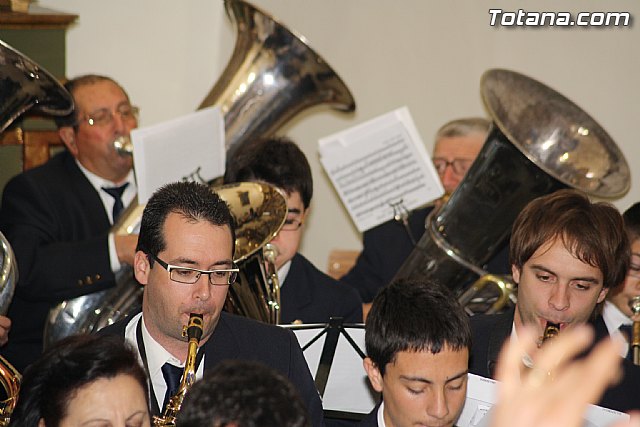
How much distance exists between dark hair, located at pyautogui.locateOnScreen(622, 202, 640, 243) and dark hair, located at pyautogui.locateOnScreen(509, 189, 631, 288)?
0.56 metres

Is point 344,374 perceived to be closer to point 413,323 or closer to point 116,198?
point 413,323

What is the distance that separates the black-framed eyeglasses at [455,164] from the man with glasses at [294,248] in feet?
2.90

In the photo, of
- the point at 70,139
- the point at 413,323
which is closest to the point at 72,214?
the point at 70,139

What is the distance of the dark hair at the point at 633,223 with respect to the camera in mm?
3225

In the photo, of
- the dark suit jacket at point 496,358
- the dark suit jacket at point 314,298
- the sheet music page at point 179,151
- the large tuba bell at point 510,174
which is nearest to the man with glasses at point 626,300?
the large tuba bell at point 510,174

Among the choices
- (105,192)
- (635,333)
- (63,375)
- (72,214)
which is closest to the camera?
(63,375)

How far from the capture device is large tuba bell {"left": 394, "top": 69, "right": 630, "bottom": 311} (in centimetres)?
324

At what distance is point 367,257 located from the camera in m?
3.98

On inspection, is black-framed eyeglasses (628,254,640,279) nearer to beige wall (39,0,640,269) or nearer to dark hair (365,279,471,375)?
dark hair (365,279,471,375)

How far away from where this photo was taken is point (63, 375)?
1.82m

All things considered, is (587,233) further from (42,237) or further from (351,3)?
(351,3)

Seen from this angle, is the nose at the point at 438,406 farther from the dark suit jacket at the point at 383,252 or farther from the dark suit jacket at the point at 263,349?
the dark suit jacket at the point at 383,252

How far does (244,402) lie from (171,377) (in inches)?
37.8

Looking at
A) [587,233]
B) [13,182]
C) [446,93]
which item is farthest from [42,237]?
[446,93]
